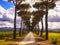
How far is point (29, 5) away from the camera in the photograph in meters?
55.4

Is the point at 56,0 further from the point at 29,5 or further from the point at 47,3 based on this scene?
the point at 29,5

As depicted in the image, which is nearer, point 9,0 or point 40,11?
point 9,0

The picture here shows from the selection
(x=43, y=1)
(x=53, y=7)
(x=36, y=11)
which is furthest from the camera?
(x=36, y=11)

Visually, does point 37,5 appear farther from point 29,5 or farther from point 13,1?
point 13,1

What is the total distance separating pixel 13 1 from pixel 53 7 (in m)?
10.7

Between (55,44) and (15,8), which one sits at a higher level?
(15,8)

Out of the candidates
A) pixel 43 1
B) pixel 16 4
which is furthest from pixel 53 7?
pixel 16 4

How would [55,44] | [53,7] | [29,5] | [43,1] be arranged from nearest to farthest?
[55,44], [43,1], [53,7], [29,5]

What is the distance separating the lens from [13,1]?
37.8 m

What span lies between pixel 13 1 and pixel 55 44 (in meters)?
15.2

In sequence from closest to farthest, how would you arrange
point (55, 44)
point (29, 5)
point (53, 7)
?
point (55, 44) → point (53, 7) → point (29, 5)

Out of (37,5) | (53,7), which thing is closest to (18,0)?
(53,7)

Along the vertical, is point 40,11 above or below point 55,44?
above

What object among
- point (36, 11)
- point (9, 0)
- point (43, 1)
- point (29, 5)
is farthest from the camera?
point (36, 11)
